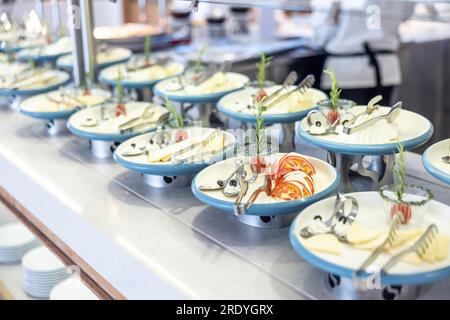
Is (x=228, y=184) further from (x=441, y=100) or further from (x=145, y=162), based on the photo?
(x=441, y=100)

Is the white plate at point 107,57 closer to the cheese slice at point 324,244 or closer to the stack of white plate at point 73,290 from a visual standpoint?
the stack of white plate at point 73,290

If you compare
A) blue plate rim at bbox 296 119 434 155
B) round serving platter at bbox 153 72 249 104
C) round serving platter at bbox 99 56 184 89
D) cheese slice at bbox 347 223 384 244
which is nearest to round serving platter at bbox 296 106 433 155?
blue plate rim at bbox 296 119 434 155

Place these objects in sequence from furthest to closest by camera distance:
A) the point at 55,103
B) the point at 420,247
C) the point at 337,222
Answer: the point at 55,103 → the point at 337,222 → the point at 420,247

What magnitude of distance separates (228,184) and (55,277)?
0.76m

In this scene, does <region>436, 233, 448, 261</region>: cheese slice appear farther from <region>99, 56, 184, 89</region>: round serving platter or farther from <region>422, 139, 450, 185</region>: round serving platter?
<region>99, 56, 184, 89</region>: round serving platter

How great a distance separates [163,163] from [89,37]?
0.75 metres

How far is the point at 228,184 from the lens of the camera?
111 cm

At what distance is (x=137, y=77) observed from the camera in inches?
74.8

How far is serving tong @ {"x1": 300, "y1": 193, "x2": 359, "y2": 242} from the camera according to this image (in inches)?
36.3


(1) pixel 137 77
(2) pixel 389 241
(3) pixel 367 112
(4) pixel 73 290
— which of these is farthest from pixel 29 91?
(2) pixel 389 241

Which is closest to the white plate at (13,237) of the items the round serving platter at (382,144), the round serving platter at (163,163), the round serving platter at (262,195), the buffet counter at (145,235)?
the buffet counter at (145,235)

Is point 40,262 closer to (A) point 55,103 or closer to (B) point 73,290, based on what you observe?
(B) point 73,290

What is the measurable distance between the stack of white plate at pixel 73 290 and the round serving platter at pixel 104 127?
326mm
